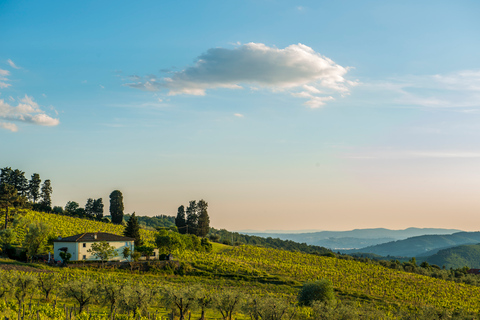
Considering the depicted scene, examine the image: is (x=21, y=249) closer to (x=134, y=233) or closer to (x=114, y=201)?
(x=134, y=233)

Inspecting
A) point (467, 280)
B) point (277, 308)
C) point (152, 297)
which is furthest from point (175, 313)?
point (467, 280)

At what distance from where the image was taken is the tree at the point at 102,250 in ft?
234

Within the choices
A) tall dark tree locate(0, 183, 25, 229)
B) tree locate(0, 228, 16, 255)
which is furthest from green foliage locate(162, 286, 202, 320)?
tall dark tree locate(0, 183, 25, 229)

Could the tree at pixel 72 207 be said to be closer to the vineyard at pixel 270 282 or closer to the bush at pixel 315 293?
the vineyard at pixel 270 282

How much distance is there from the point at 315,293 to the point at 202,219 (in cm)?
8352

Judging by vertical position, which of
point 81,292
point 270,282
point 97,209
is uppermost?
point 97,209

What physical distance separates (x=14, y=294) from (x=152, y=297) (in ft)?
43.5

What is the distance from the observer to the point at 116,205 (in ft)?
440

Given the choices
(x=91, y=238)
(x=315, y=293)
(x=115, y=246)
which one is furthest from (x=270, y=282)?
(x=91, y=238)

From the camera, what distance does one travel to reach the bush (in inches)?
2051

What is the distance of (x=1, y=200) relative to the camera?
88500mm

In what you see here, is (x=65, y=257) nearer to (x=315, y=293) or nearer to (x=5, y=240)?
(x=5, y=240)

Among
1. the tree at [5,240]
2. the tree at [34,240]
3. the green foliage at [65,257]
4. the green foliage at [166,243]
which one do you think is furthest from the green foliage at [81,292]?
the green foliage at [166,243]

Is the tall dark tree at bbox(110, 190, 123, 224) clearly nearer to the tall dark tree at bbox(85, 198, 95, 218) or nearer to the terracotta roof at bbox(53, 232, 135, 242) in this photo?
the tall dark tree at bbox(85, 198, 95, 218)
